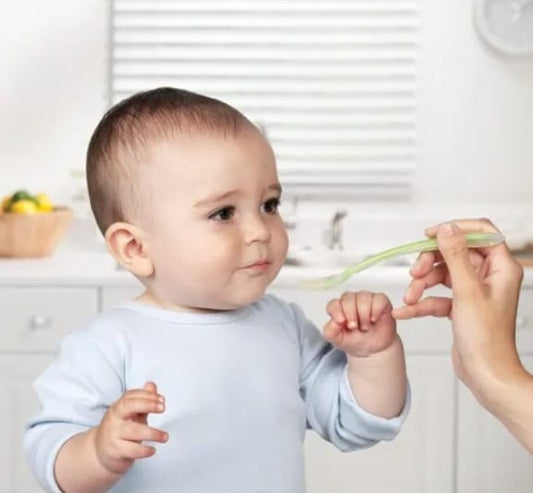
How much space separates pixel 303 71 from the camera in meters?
3.35

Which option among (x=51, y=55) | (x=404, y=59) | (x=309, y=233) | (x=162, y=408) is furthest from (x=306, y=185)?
(x=162, y=408)

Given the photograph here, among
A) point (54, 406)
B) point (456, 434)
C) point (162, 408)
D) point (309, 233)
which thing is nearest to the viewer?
point (162, 408)

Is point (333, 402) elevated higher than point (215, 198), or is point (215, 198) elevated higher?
point (215, 198)

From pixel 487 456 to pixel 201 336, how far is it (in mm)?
1598

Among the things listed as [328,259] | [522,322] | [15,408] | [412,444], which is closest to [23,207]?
[15,408]

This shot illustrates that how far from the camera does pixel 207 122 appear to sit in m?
1.34

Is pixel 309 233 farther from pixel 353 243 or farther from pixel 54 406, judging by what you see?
pixel 54 406

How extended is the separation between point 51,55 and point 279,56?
64 centimetres

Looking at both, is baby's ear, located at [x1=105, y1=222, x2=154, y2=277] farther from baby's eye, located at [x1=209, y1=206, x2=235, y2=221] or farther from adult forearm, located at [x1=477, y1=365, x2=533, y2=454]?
adult forearm, located at [x1=477, y1=365, x2=533, y2=454]

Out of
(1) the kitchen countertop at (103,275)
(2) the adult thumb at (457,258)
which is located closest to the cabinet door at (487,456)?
(1) the kitchen countertop at (103,275)

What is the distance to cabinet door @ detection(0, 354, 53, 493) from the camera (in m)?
2.71

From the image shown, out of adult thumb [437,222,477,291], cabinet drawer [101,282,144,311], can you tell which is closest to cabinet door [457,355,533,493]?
cabinet drawer [101,282,144,311]

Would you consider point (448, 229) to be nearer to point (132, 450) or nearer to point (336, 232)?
point (132, 450)

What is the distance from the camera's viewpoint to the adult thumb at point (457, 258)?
1.19 metres
